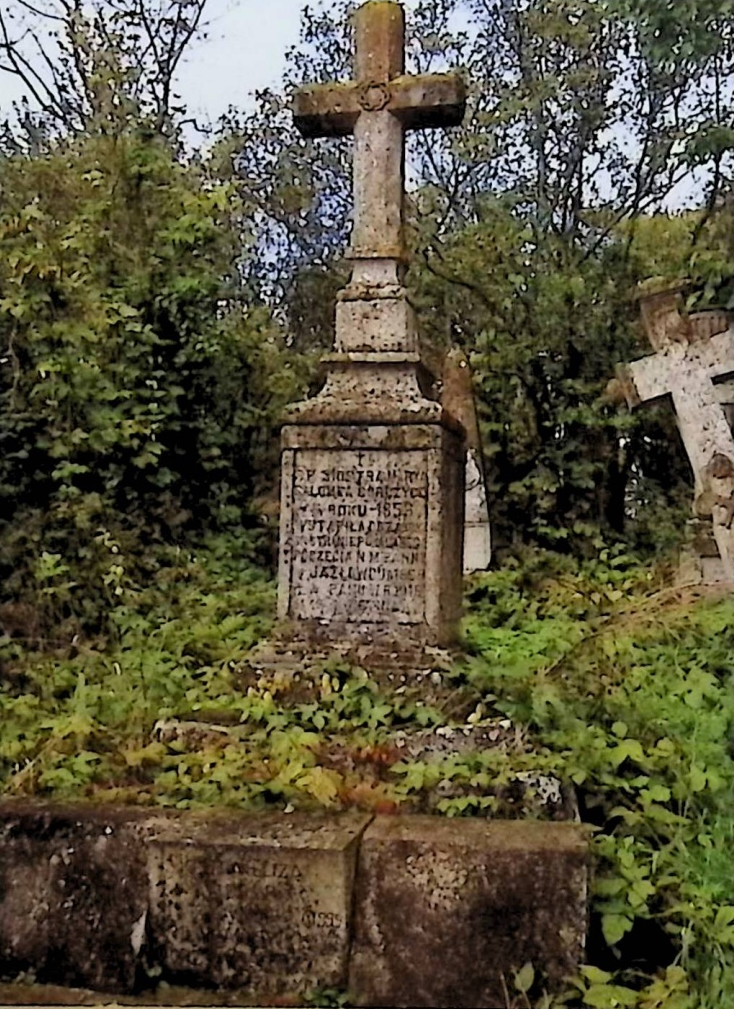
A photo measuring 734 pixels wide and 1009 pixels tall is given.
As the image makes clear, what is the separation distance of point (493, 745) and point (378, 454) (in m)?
1.30

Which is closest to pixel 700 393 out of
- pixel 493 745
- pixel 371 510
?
pixel 371 510

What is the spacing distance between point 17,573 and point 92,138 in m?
3.68

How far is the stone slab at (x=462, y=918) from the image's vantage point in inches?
105

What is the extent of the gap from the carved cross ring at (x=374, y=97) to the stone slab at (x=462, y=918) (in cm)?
329

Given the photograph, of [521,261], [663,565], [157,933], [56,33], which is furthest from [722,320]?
[56,33]

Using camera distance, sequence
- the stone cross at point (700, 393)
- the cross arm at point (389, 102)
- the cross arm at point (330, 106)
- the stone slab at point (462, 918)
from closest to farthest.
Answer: the stone slab at point (462, 918) → the cross arm at point (389, 102) → the cross arm at point (330, 106) → the stone cross at point (700, 393)

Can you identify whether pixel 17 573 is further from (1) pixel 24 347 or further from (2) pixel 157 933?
(2) pixel 157 933

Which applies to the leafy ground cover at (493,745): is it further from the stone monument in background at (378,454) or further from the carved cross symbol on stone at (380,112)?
the carved cross symbol on stone at (380,112)

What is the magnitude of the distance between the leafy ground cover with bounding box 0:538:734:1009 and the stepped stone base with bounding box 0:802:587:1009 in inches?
6.1

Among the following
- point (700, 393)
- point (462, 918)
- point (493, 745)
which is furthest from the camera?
point (700, 393)

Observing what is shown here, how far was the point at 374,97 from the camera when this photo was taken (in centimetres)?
478

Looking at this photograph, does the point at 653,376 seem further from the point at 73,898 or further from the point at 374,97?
the point at 73,898

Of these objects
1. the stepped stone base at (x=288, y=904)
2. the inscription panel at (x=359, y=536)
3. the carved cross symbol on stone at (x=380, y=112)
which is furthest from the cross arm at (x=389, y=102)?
the stepped stone base at (x=288, y=904)

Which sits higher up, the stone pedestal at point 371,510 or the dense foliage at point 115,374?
the dense foliage at point 115,374
